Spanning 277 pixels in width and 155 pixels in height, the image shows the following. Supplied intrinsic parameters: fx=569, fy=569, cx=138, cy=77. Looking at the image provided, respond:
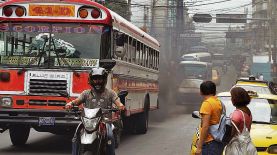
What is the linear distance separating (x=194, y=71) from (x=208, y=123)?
30.7 metres

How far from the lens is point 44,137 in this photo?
1466cm

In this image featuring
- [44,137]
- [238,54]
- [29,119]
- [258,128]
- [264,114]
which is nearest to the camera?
[258,128]

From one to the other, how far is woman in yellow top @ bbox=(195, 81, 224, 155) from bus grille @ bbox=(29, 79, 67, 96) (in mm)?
4811

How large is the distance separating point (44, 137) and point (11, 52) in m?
4.16

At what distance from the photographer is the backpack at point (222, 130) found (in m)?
6.17

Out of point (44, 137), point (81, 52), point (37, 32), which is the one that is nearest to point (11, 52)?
point (37, 32)

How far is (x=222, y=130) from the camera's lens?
20.6ft

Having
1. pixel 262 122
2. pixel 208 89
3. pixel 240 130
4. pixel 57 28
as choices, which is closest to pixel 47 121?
pixel 57 28

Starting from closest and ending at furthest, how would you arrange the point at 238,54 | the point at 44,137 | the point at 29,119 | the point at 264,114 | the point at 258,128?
1. the point at 258,128
2. the point at 264,114
3. the point at 29,119
4. the point at 44,137
5. the point at 238,54

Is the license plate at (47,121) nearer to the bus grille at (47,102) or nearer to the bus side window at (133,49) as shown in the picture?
the bus grille at (47,102)

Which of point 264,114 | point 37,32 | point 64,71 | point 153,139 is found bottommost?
point 153,139

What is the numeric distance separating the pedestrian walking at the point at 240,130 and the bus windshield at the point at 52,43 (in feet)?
16.9

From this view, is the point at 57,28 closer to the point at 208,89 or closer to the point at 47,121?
the point at 47,121

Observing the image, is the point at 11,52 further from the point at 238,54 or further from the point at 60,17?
the point at 238,54
